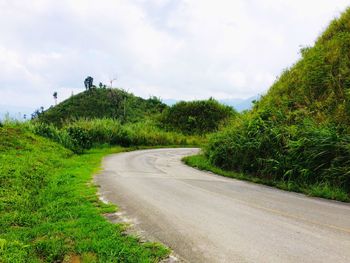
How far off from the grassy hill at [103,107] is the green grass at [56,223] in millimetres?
53398

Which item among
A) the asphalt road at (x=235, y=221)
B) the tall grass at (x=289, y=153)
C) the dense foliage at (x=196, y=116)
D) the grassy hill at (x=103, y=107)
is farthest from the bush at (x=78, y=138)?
the grassy hill at (x=103, y=107)

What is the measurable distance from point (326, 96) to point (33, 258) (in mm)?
15639

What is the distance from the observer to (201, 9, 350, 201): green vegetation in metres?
13.6

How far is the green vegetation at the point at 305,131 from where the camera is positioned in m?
13.6

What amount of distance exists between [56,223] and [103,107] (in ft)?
228

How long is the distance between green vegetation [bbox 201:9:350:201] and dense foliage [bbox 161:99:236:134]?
34118mm

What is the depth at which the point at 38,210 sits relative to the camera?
10.3 meters

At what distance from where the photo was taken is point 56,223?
28.3 ft

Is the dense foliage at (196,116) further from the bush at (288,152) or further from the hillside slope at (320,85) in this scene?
the bush at (288,152)

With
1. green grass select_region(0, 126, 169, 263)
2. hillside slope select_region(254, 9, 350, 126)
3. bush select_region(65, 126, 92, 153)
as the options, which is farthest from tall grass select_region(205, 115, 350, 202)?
bush select_region(65, 126, 92, 153)

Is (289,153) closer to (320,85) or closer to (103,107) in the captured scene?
(320,85)

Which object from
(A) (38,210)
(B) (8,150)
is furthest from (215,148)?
(A) (38,210)

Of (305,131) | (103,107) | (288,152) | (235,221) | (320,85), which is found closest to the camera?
(235,221)

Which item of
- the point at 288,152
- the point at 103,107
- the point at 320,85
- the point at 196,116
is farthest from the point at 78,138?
the point at 103,107
